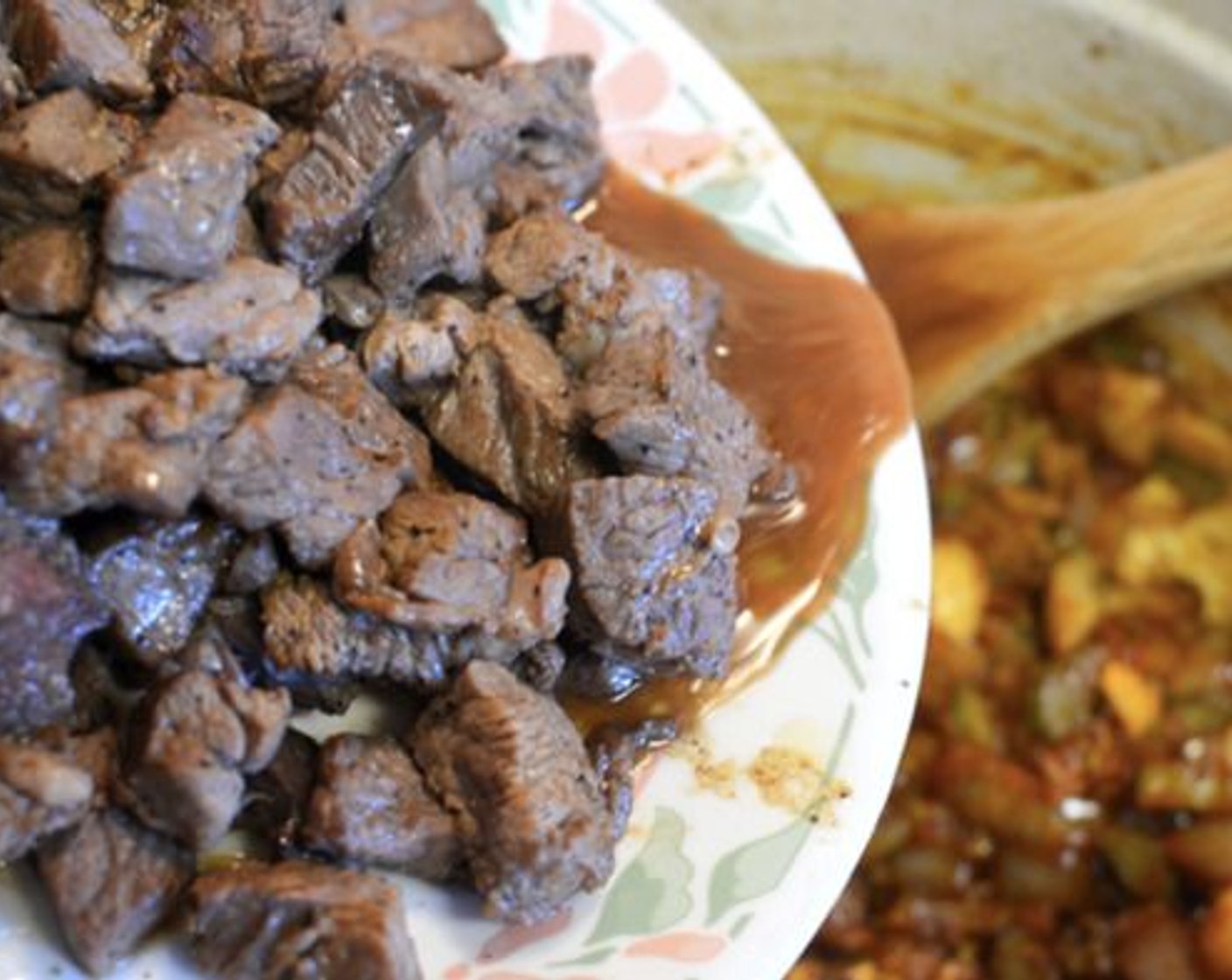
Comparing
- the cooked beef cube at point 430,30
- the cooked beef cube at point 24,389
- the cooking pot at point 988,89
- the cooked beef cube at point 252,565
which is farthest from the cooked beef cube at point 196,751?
the cooking pot at point 988,89

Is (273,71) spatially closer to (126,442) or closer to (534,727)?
(126,442)

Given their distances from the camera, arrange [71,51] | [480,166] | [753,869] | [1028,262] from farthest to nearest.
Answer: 1. [1028,262]
2. [480,166]
3. [753,869]
4. [71,51]

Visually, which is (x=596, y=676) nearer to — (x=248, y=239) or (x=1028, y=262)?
(x=248, y=239)

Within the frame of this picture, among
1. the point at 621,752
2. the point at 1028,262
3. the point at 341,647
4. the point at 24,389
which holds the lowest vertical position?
the point at 1028,262

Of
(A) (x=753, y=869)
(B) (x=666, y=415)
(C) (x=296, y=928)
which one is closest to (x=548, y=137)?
(B) (x=666, y=415)

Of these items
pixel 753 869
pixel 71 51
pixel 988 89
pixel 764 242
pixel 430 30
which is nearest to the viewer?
pixel 71 51

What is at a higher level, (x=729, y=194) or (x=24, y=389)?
(x=24, y=389)

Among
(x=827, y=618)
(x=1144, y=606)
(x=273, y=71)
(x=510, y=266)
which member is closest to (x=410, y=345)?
(x=510, y=266)

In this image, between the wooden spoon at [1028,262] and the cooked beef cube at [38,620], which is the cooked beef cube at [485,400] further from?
the wooden spoon at [1028,262]
